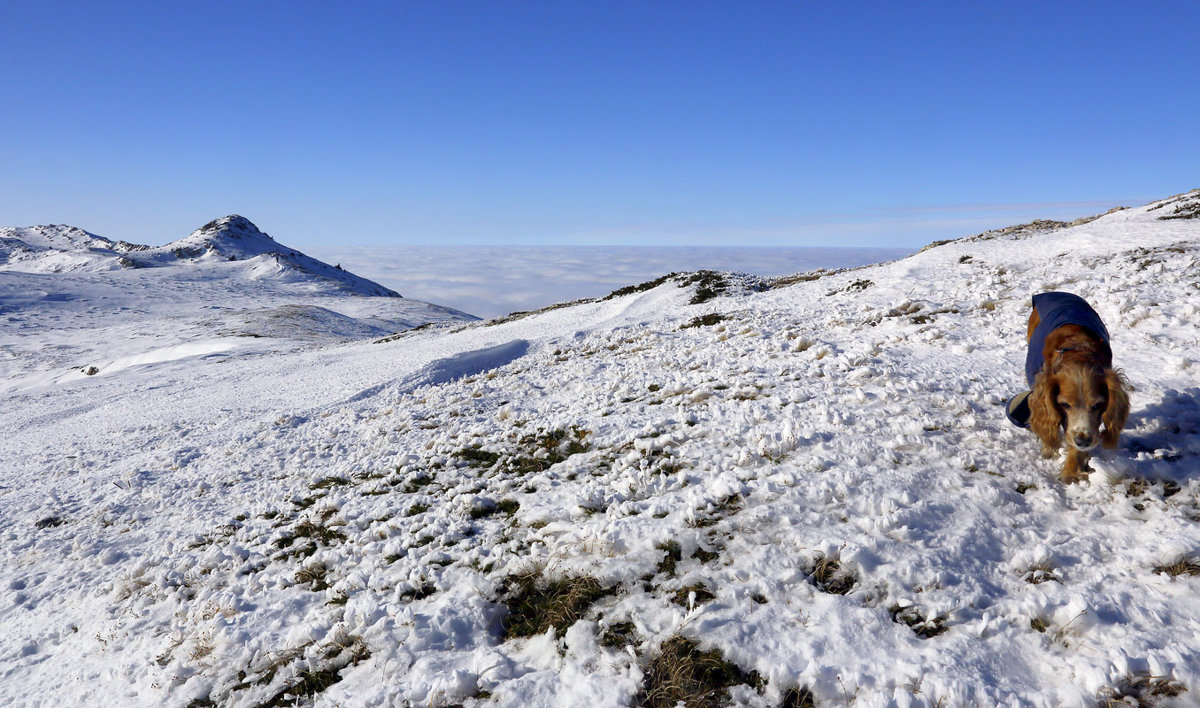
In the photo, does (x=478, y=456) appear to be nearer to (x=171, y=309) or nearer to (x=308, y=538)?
(x=308, y=538)

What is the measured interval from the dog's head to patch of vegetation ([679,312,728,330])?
45.6 ft

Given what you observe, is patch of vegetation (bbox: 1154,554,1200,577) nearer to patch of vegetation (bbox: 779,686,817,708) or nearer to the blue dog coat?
the blue dog coat

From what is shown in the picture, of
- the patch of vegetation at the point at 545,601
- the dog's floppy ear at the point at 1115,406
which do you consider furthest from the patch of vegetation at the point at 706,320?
the patch of vegetation at the point at 545,601

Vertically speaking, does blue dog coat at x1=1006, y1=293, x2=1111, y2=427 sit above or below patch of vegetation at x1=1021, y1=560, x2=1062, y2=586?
above

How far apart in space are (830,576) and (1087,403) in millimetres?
3315

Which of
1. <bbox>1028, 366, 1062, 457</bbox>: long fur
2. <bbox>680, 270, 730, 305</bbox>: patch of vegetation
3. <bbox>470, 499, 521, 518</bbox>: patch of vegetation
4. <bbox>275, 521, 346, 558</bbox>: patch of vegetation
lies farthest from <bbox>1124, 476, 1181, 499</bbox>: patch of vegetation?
<bbox>680, 270, 730, 305</bbox>: patch of vegetation

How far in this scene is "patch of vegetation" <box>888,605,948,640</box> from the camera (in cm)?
461

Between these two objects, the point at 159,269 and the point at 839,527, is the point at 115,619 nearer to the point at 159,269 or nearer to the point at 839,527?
the point at 839,527

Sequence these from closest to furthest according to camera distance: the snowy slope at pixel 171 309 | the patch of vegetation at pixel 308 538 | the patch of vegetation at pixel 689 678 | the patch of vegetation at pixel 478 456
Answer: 1. the patch of vegetation at pixel 689 678
2. the patch of vegetation at pixel 308 538
3. the patch of vegetation at pixel 478 456
4. the snowy slope at pixel 171 309

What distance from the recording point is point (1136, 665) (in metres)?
3.89

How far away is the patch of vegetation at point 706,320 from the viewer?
20359 mm

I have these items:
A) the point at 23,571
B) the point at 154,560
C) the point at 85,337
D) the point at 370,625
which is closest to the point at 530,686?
the point at 370,625

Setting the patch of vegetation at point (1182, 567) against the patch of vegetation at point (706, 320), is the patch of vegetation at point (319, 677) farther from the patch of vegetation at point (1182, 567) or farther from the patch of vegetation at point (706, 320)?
the patch of vegetation at point (706, 320)

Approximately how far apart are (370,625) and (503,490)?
3.08 m
